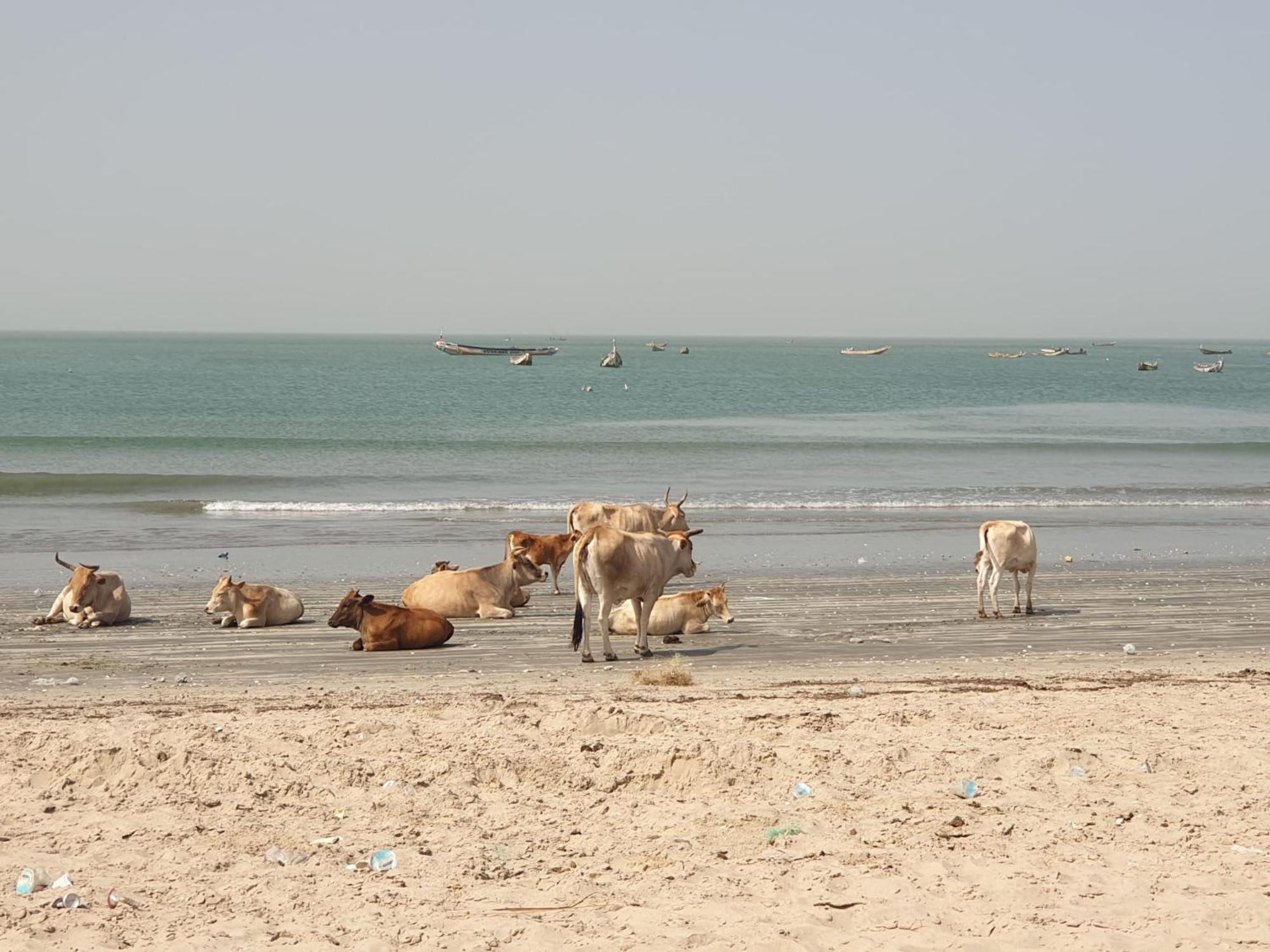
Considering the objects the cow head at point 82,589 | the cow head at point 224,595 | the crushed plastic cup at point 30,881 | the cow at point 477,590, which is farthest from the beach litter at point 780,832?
the cow head at point 82,589

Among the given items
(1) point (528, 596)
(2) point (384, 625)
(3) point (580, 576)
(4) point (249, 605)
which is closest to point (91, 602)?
(4) point (249, 605)

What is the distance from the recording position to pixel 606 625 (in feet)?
45.9

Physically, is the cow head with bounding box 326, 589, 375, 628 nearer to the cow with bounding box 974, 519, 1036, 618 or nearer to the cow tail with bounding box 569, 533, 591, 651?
the cow tail with bounding box 569, 533, 591, 651

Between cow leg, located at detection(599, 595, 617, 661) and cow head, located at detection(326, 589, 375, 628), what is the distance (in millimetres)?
2468

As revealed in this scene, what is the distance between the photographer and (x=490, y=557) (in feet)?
75.2

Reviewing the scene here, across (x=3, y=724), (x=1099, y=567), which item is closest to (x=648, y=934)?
(x=3, y=724)

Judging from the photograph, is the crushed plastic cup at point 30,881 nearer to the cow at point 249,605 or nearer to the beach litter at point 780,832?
the beach litter at point 780,832

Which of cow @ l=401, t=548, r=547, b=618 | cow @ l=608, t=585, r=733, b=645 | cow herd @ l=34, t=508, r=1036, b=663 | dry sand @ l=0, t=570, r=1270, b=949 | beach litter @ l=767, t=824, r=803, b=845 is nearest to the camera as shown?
dry sand @ l=0, t=570, r=1270, b=949

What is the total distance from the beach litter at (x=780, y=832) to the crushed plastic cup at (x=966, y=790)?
1139 millimetres

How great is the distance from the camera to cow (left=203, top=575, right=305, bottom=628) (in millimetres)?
15570

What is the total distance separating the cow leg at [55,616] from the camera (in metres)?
16.1

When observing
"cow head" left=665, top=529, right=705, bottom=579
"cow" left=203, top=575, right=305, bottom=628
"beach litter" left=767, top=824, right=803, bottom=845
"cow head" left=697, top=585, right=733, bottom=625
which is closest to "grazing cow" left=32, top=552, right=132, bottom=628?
"cow" left=203, top=575, right=305, bottom=628

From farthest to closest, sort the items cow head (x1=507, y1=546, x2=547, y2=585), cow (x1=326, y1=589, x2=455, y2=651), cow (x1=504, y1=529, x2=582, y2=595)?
cow (x1=504, y1=529, x2=582, y2=595)
cow head (x1=507, y1=546, x2=547, y2=585)
cow (x1=326, y1=589, x2=455, y2=651)

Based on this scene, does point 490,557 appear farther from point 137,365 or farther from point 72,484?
point 137,365
